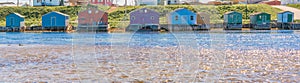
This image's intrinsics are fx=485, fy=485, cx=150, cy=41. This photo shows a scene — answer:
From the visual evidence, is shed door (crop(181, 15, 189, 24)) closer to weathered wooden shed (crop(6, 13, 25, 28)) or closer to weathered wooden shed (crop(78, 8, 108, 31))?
weathered wooden shed (crop(78, 8, 108, 31))

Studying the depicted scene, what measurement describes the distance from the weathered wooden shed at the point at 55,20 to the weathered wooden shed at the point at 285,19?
41.8m

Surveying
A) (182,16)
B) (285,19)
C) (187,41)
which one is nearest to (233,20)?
(285,19)

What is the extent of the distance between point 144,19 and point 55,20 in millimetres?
18147

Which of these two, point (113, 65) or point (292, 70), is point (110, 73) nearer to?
point (113, 65)

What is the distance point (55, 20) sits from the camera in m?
94.1

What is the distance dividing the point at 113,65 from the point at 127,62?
184cm

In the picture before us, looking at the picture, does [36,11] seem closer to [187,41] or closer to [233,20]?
[233,20]

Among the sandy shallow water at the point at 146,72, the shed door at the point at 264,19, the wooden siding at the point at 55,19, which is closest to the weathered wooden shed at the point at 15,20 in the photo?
the wooden siding at the point at 55,19

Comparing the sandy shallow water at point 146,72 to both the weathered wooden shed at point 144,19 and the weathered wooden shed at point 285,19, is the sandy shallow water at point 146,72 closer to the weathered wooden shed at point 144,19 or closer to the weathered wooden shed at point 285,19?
the weathered wooden shed at point 144,19

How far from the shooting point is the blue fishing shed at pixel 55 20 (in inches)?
3686

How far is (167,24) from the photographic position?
93.4 meters

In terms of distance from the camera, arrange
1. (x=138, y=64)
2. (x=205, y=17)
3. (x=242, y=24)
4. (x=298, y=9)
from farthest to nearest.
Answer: (x=298, y=9)
(x=242, y=24)
(x=205, y=17)
(x=138, y=64)

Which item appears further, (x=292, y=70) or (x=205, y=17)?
(x=205, y=17)

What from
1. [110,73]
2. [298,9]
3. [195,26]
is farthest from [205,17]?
[110,73]
